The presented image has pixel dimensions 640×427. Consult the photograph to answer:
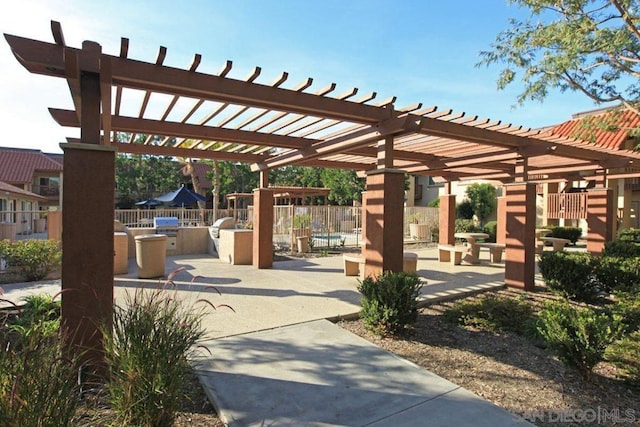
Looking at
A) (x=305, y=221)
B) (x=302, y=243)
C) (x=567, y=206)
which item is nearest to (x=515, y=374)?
(x=302, y=243)

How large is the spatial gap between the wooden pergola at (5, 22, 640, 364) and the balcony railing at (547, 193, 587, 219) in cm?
643

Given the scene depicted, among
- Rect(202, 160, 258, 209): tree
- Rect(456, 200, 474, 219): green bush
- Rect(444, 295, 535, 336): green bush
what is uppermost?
Rect(202, 160, 258, 209): tree

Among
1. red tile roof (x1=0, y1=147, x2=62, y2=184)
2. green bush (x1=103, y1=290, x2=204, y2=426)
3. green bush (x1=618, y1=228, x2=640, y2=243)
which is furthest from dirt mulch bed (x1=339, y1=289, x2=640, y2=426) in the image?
red tile roof (x1=0, y1=147, x2=62, y2=184)

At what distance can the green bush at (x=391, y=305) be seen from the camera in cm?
455

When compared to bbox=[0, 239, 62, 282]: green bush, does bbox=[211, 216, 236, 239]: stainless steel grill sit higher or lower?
higher

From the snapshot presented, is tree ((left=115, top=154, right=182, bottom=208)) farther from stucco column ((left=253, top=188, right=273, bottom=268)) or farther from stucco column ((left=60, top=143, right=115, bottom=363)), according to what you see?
stucco column ((left=60, top=143, right=115, bottom=363))

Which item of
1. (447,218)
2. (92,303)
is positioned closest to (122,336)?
(92,303)

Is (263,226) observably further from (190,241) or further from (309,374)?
(309,374)

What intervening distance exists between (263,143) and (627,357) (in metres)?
6.10

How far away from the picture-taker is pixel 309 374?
3553 mm

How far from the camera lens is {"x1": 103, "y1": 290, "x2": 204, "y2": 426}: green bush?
7.88 feet

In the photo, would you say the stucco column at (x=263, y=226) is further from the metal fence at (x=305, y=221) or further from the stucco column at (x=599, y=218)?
the stucco column at (x=599, y=218)

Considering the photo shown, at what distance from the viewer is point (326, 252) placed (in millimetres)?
12898

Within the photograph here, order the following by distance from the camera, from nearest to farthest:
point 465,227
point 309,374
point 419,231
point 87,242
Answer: point 87,242 < point 309,374 < point 419,231 < point 465,227
